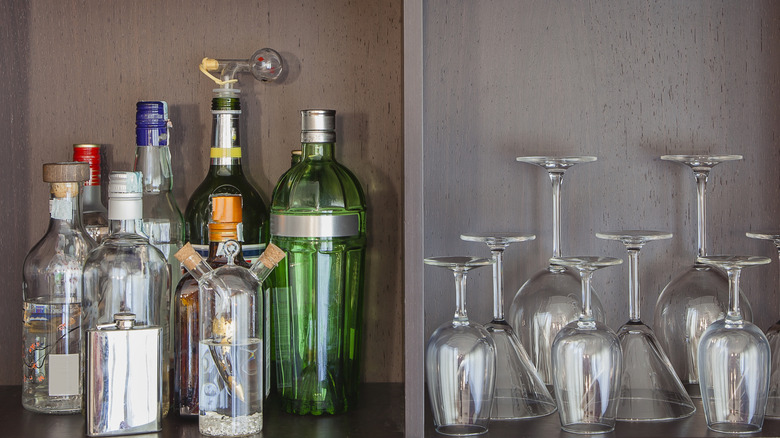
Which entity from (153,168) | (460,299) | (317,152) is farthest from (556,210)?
(153,168)

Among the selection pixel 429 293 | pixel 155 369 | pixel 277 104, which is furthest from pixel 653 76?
pixel 155 369

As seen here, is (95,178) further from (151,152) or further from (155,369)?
(155,369)

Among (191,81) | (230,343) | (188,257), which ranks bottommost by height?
(230,343)

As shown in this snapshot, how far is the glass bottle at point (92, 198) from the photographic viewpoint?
1291 millimetres

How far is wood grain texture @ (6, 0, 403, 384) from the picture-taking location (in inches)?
53.6

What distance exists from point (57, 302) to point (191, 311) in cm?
22

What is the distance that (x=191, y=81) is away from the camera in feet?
4.47

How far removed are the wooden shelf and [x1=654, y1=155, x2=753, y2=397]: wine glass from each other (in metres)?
0.41

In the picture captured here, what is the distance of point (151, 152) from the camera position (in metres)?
1.28

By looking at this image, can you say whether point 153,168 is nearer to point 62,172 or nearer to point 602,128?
point 62,172

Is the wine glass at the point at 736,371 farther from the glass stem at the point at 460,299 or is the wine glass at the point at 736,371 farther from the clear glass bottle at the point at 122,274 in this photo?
the clear glass bottle at the point at 122,274

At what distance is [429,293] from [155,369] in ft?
1.51

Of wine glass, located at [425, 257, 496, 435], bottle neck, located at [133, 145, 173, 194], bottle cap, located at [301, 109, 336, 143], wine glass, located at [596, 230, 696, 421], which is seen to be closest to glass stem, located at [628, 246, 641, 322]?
wine glass, located at [596, 230, 696, 421]

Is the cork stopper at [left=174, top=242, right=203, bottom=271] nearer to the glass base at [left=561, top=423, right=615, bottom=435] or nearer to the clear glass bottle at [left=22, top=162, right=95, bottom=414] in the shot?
the clear glass bottle at [left=22, top=162, right=95, bottom=414]
